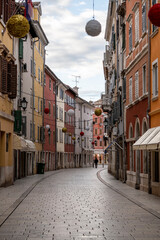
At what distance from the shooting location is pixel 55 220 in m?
12.0

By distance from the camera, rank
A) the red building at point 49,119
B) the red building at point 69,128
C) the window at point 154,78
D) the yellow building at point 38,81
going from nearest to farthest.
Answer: the window at point 154,78
the yellow building at point 38,81
the red building at point 49,119
the red building at point 69,128

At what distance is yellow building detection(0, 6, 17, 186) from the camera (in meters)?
24.2

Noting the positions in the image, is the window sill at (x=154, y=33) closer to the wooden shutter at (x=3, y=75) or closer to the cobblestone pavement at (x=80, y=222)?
the wooden shutter at (x=3, y=75)

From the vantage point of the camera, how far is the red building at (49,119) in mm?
55844

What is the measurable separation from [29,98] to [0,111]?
20.6m

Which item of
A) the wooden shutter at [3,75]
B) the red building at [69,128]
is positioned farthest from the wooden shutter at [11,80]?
the red building at [69,128]

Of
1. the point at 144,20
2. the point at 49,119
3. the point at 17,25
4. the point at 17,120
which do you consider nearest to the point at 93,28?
the point at 17,25

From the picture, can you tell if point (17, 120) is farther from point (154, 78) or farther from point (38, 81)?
point (38, 81)

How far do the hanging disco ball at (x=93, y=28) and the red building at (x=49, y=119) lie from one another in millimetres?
34279

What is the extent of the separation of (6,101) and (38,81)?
24232 millimetres

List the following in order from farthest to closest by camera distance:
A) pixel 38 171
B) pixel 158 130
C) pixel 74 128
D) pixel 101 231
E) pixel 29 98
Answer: pixel 74 128
pixel 38 171
pixel 29 98
pixel 158 130
pixel 101 231

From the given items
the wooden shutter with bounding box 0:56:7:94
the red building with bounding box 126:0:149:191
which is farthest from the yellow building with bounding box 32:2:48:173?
the wooden shutter with bounding box 0:56:7:94

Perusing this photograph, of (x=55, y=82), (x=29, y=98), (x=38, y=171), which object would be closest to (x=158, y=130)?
(x=29, y=98)

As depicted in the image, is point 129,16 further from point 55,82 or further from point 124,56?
point 55,82
